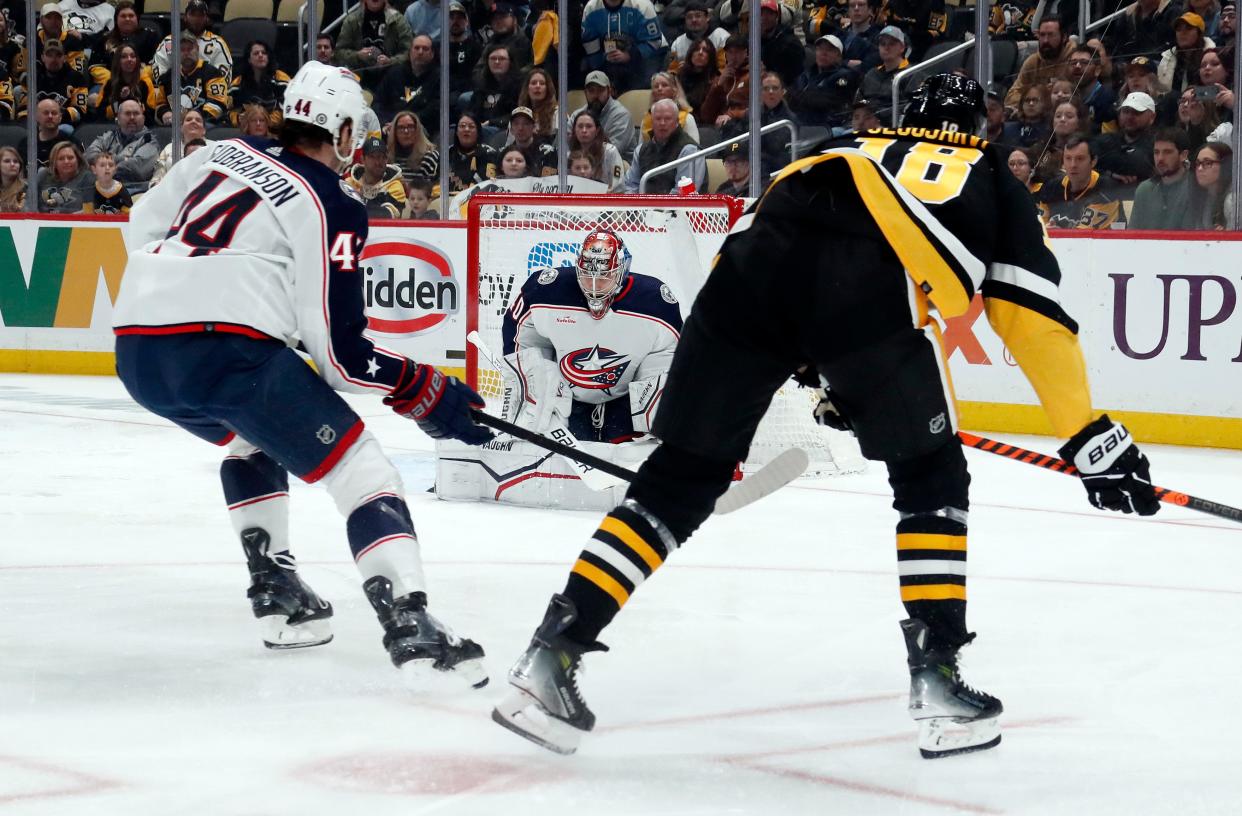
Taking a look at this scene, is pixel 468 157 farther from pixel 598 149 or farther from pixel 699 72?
pixel 699 72

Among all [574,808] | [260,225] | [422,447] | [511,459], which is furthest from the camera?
[422,447]

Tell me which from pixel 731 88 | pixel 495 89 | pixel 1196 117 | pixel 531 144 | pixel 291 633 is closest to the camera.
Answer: pixel 291 633

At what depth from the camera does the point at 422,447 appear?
6.05m

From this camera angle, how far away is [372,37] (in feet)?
27.0

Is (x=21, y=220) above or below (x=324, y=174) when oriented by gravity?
below

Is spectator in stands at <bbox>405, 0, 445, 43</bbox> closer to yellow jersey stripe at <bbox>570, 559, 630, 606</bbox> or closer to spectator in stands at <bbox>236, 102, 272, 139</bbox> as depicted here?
spectator in stands at <bbox>236, 102, 272, 139</bbox>

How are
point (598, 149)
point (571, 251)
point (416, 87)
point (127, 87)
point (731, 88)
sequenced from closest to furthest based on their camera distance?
point (571, 251) → point (731, 88) → point (598, 149) → point (416, 87) → point (127, 87)

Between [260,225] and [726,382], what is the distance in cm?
85

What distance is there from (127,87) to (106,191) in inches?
25.8

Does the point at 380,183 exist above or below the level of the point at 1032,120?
below

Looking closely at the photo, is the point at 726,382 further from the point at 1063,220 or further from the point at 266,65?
the point at 266,65

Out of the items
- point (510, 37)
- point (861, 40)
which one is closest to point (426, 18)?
A: point (510, 37)

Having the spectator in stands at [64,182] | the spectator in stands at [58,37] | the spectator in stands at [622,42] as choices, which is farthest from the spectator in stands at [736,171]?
the spectator in stands at [58,37]

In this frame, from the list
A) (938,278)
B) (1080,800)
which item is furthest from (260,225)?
(1080,800)
